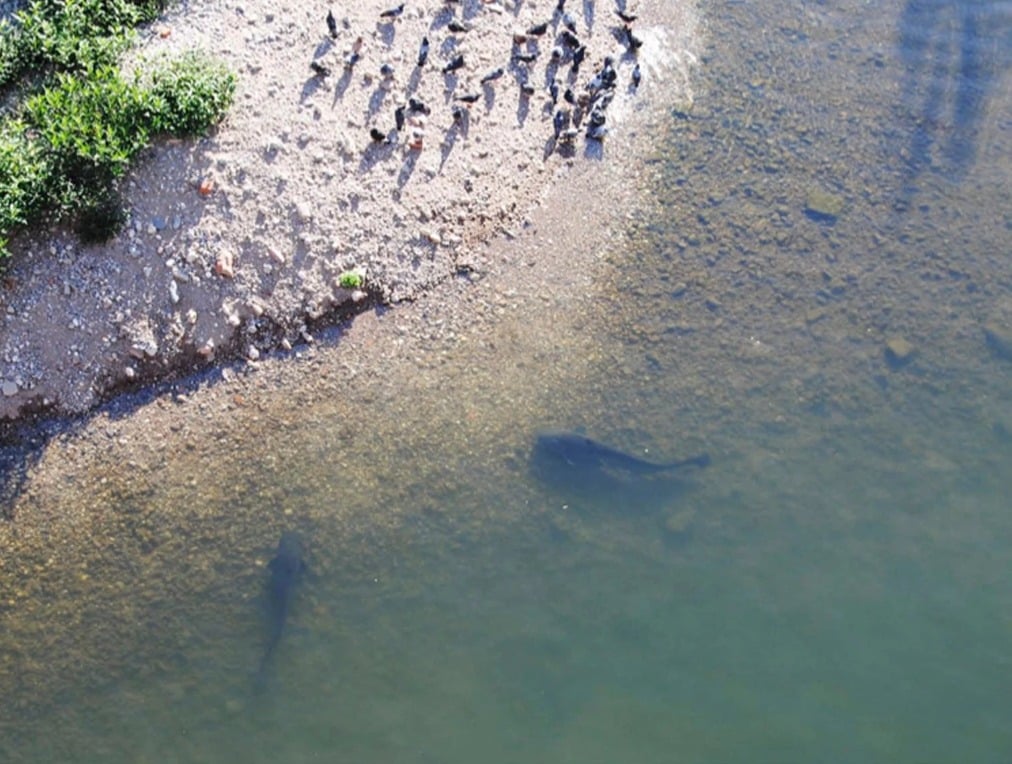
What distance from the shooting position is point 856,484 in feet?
33.4

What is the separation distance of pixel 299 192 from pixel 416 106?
6.03 ft

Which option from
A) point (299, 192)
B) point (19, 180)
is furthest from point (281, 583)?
point (19, 180)

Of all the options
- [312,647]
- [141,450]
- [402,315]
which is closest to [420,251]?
[402,315]

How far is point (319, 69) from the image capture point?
12.1 metres

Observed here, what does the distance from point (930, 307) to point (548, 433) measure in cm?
475

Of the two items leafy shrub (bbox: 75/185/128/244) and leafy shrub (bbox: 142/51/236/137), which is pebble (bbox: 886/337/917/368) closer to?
leafy shrub (bbox: 142/51/236/137)

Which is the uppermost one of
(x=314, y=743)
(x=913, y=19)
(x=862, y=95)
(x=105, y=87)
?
(x=913, y=19)

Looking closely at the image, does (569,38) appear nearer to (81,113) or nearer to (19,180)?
(81,113)

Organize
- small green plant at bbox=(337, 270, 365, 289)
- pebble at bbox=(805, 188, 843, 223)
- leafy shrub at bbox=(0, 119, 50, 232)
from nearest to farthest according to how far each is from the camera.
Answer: leafy shrub at bbox=(0, 119, 50, 232) < small green plant at bbox=(337, 270, 365, 289) < pebble at bbox=(805, 188, 843, 223)

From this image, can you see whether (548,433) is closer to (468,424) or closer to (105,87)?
(468,424)

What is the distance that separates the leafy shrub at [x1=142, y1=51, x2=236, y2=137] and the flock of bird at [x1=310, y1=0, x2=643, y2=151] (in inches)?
50.0

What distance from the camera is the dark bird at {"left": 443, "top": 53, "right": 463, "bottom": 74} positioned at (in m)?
12.5

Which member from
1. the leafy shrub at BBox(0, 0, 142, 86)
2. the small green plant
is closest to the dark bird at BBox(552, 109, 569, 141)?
the small green plant

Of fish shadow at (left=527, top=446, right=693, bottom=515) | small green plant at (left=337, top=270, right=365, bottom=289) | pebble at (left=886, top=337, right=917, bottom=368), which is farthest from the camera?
small green plant at (left=337, top=270, right=365, bottom=289)
